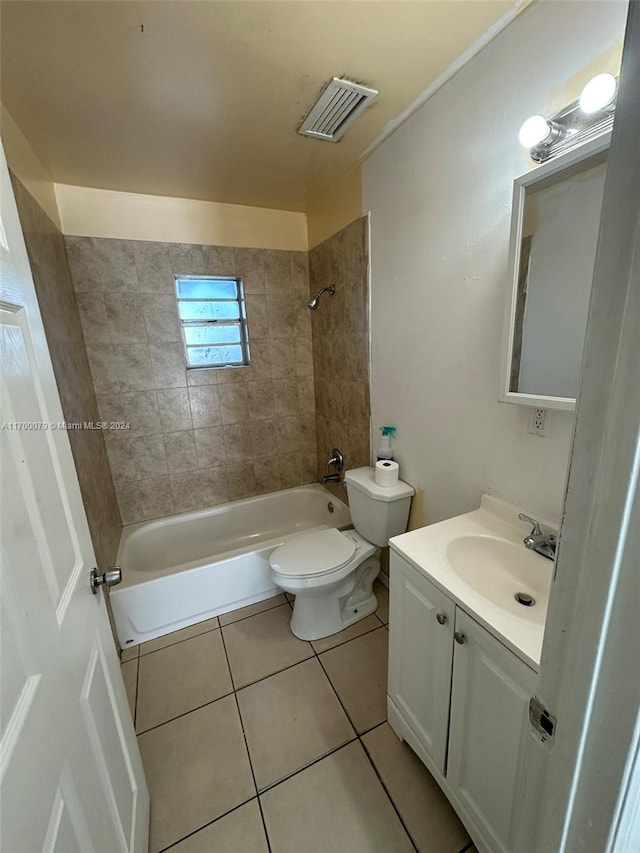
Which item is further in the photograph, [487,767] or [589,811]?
[487,767]

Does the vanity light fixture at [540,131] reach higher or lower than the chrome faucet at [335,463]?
higher

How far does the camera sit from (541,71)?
96 cm

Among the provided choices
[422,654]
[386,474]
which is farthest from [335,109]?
[422,654]

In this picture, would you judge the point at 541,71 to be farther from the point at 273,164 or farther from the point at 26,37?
the point at 26,37

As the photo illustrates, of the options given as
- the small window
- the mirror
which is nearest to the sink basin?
the mirror

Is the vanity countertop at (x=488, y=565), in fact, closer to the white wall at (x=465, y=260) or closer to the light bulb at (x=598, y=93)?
the white wall at (x=465, y=260)

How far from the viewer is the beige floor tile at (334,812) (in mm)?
1017

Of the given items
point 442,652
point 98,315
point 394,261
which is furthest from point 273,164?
point 442,652

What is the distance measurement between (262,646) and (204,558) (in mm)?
587

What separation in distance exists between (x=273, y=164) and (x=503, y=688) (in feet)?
7.40

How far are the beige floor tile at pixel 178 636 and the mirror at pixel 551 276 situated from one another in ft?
6.02

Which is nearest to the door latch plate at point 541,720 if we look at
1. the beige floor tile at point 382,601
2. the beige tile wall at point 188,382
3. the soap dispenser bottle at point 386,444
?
the soap dispenser bottle at point 386,444

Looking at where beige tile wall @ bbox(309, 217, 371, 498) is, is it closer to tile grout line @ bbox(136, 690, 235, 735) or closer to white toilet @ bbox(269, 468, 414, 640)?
white toilet @ bbox(269, 468, 414, 640)

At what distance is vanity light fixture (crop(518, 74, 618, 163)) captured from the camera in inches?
31.2
